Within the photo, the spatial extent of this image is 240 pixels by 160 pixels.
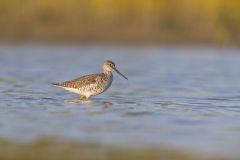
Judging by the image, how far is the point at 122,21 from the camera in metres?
28.8

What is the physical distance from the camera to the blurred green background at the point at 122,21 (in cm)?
2725

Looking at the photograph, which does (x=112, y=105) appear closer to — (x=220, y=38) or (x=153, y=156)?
(x=153, y=156)

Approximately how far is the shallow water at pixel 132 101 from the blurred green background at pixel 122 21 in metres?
1.14

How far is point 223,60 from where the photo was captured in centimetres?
2431

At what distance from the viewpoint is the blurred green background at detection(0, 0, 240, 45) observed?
1073 inches

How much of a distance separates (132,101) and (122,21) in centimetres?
1471

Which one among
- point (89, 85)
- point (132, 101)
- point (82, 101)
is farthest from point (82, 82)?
point (132, 101)

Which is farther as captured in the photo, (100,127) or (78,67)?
(78,67)

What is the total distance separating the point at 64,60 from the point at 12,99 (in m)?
9.78

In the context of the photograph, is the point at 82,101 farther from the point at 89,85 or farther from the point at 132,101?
the point at 132,101

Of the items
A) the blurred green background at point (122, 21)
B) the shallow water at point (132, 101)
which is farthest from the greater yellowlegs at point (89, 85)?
the blurred green background at point (122, 21)

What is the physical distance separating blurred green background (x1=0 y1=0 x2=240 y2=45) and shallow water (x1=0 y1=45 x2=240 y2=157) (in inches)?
44.8

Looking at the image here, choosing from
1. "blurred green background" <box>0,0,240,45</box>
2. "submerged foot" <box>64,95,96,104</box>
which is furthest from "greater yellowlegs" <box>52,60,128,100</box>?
"blurred green background" <box>0,0,240,45</box>

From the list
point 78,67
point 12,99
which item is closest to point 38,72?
point 78,67
